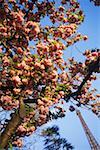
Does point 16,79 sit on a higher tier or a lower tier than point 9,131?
higher

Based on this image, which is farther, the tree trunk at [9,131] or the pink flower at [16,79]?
the pink flower at [16,79]

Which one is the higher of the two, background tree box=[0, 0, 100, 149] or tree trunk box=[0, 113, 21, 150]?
background tree box=[0, 0, 100, 149]

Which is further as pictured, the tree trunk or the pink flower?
the pink flower

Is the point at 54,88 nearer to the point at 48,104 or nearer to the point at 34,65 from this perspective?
the point at 48,104

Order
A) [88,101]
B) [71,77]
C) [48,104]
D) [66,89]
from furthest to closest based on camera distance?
1. [88,101]
2. [71,77]
3. [66,89]
4. [48,104]

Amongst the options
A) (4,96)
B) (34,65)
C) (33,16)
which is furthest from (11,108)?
(33,16)

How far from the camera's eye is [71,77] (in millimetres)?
13305

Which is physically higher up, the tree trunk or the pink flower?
the pink flower

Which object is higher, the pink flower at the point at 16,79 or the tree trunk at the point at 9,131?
the pink flower at the point at 16,79

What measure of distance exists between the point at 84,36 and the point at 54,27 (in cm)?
174

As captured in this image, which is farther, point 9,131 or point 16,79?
point 16,79

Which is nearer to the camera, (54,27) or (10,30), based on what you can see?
(10,30)

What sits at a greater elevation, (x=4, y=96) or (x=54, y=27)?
(x=54, y=27)

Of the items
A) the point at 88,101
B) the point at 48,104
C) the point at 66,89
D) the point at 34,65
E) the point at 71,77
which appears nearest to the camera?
the point at 34,65
